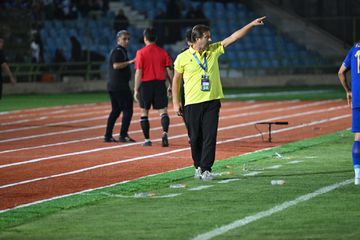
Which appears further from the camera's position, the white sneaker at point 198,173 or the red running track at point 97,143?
the red running track at point 97,143

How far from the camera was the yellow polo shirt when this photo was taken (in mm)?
14195

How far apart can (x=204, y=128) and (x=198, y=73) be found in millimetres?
695

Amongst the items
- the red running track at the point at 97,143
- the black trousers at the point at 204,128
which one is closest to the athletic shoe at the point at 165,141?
the red running track at the point at 97,143

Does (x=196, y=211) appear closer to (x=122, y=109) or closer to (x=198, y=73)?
(x=198, y=73)

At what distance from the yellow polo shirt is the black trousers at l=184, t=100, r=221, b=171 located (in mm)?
89

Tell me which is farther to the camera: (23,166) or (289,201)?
(23,166)

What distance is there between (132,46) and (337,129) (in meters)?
22.2

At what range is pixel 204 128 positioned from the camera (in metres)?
14.2

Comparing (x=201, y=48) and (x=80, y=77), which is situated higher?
(x=201, y=48)

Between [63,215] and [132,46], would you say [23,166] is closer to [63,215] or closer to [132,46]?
[63,215]

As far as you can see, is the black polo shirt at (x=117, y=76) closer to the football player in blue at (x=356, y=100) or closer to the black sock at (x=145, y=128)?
the black sock at (x=145, y=128)

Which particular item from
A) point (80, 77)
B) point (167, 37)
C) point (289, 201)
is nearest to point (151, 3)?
point (167, 37)

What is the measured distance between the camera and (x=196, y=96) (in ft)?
46.6

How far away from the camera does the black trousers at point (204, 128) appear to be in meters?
14.1
